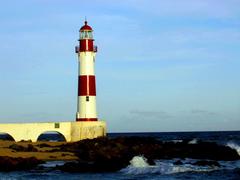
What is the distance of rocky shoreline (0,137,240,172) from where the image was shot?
30.2 metres

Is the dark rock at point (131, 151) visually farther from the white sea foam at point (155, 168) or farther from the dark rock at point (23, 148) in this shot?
the dark rock at point (23, 148)

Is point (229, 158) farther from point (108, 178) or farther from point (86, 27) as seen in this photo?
point (86, 27)

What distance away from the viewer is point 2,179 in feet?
86.2

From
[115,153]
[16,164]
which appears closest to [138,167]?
[115,153]

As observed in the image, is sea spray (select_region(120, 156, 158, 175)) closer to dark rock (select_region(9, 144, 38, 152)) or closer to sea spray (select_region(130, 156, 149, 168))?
sea spray (select_region(130, 156, 149, 168))

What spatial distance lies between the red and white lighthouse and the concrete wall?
1.82ft

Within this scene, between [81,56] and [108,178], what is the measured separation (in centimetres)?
1943

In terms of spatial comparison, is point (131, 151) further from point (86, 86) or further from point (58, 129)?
point (58, 129)

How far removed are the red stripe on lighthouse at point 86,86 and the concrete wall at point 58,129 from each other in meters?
2.09

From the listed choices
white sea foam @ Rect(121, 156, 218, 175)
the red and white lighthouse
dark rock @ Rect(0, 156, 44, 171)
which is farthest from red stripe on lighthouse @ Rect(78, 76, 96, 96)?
white sea foam @ Rect(121, 156, 218, 175)

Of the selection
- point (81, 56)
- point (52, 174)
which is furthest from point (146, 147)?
point (52, 174)

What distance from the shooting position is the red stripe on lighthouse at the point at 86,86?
44.3 metres

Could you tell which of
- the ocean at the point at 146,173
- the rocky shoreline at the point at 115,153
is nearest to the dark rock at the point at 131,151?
the rocky shoreline at the point at 115,153

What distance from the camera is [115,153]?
35.5 meters
